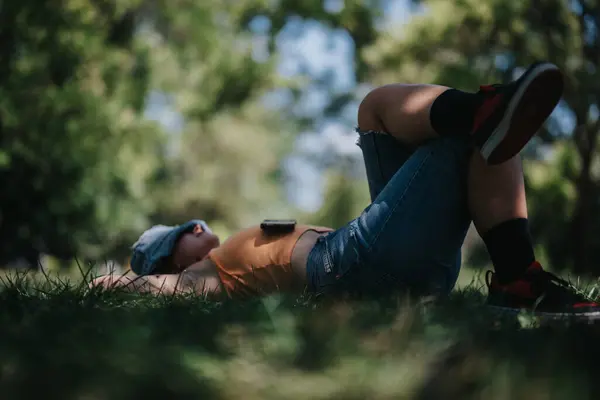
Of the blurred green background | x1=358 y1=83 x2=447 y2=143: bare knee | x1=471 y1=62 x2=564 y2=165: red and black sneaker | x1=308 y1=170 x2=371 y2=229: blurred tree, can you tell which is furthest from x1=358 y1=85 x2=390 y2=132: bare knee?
x1=308 y1=170 x2=371 y2=229: blurred tree

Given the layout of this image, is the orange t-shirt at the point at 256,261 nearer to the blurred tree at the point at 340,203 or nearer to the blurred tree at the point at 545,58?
the blurred tree at the point at 545,58

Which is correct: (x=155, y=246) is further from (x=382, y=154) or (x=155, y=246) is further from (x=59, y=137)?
(x=59, y=137)

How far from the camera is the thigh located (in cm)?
175

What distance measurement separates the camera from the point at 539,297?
4.75 feet

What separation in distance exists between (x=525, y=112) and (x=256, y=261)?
843 mm

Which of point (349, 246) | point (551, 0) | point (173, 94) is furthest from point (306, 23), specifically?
point (349, 246)

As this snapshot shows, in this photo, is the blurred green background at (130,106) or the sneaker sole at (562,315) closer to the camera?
the sneaker sole at (562,315)

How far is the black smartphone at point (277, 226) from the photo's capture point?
1834 millimetres

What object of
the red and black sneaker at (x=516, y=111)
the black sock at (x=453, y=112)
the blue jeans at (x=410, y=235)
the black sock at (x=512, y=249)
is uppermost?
the black sock at (x=453, y=112)

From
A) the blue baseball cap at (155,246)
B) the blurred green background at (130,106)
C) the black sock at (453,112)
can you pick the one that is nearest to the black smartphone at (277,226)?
the blue baseball cap at (155,246)

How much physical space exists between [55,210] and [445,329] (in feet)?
22.1

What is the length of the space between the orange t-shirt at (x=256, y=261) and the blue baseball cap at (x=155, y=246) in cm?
26

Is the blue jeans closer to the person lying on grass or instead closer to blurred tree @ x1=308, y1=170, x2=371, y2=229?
the person lying on grass

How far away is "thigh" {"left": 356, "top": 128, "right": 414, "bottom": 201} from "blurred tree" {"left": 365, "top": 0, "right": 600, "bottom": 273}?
5368 millimetres
